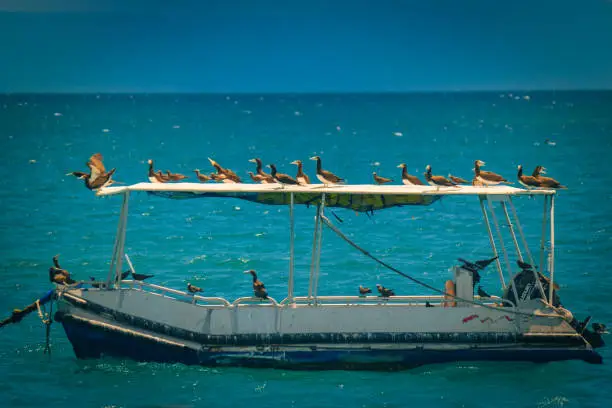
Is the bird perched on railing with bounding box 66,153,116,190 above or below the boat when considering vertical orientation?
above

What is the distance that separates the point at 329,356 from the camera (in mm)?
19234

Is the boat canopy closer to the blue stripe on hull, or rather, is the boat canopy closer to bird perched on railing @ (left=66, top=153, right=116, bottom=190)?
bird perched on railing @ (left=66, top=153, right=116, bottom=190)

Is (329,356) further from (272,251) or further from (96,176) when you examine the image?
(272,251)

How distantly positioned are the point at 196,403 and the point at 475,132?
9999 centimetres

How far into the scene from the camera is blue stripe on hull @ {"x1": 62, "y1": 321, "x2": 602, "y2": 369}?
19188 millimetres

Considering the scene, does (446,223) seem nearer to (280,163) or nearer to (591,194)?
(591,194)

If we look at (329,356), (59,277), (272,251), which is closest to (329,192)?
(329,356)

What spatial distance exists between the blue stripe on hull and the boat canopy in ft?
10.0

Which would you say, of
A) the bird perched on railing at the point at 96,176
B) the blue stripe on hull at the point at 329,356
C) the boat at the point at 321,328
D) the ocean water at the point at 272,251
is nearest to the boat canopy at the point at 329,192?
the boat at the point at 321,328

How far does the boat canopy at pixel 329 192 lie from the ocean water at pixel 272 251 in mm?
3540

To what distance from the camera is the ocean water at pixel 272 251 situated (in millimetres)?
19281

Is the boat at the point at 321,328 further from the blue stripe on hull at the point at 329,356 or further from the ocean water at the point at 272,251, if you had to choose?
the ocean water at the point at 272,251

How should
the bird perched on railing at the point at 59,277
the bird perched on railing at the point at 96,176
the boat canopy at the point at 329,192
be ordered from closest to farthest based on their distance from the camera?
1. the boat canopy at the point at 329,192
2. the bird perched on railing at the point at 96,176
3. the bird perched on railing at the point at 59,277

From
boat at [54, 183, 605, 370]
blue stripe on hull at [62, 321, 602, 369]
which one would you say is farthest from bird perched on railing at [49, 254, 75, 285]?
blue stripe on hull at [62, 321, 602, 369]
